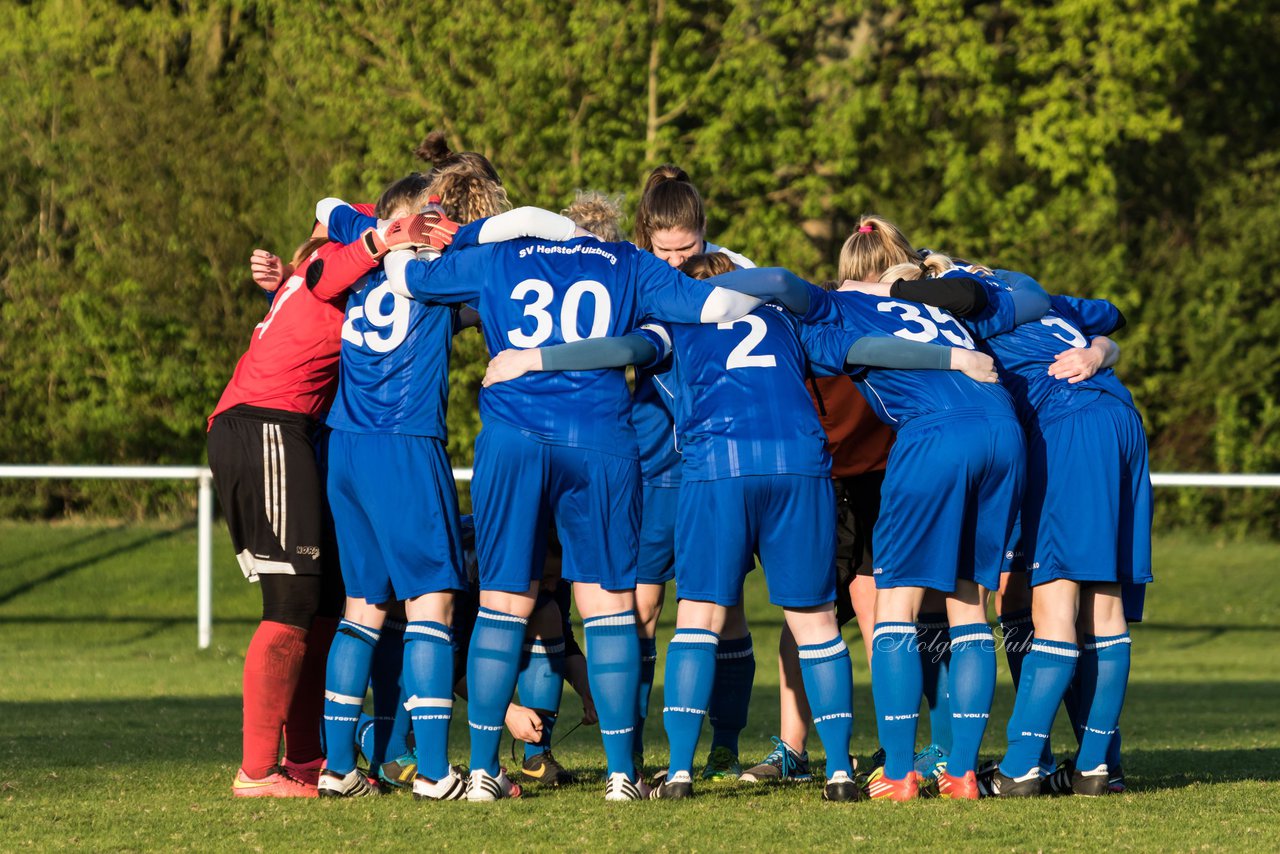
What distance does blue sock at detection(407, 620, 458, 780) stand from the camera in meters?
5.25

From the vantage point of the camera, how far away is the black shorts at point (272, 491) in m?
5.64

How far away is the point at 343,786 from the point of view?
543 centimetres

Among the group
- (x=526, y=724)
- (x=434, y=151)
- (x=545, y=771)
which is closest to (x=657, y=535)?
(x=526, y=724)

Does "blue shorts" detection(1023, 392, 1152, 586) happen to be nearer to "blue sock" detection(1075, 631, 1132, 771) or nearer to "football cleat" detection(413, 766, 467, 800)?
"blue sock" detection(1075, 631, 1132, 771)

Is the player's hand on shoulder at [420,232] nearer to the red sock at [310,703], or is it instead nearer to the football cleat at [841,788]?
the red sock at [310,703]

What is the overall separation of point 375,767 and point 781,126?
45.6 feet

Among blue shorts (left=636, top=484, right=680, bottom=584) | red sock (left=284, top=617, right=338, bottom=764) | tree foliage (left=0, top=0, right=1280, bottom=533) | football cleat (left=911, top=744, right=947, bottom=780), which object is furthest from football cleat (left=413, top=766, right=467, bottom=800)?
tree foliage (left=0, top=0, right=1280, bottom=533)

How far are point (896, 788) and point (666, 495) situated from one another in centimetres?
135

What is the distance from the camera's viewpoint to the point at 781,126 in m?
18.7

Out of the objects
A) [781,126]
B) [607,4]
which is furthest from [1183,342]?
[607,4]

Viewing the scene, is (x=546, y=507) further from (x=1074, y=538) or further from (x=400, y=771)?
(x=1074, y=538)

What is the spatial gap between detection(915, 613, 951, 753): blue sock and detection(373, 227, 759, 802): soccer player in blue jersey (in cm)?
123

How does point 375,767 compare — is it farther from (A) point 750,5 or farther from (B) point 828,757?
(A) point 750,5

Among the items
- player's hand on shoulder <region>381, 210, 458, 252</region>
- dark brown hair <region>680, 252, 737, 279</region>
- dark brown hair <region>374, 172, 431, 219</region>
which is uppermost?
dark brown hair <region>374, 172, 431, 219</region>
